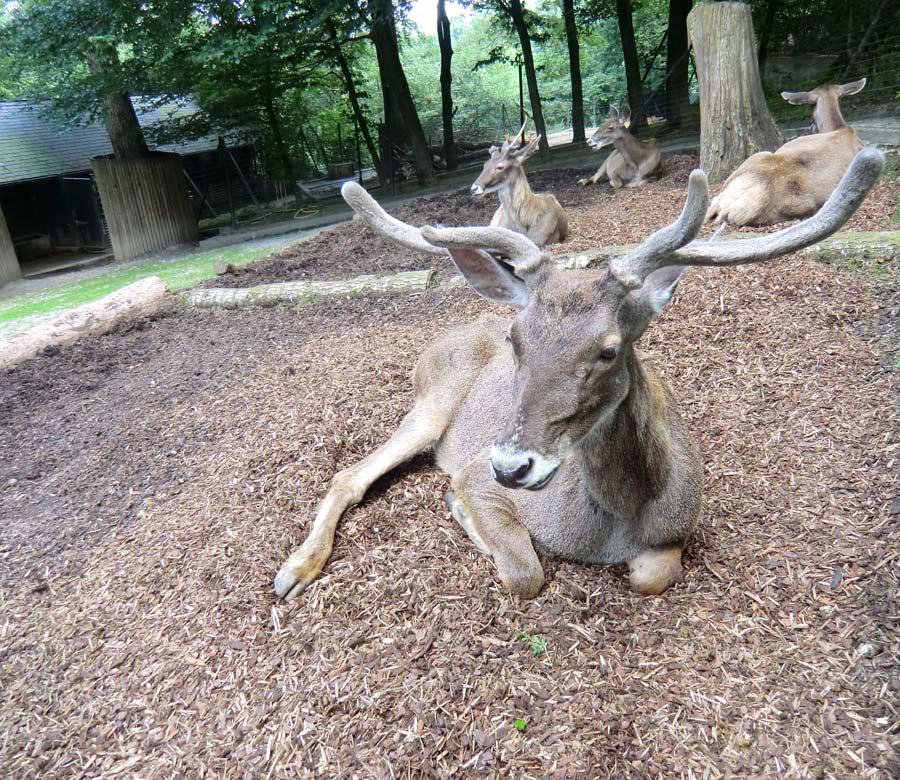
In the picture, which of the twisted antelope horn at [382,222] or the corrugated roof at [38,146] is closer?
the twisted antelope horn at [382,222]

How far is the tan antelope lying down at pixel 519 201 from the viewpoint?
9984 mm

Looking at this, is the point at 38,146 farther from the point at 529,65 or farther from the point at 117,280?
the point at 529,65

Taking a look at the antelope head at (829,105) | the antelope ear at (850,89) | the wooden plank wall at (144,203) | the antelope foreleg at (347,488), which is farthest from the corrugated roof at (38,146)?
the antelope foreleg at (347,488)

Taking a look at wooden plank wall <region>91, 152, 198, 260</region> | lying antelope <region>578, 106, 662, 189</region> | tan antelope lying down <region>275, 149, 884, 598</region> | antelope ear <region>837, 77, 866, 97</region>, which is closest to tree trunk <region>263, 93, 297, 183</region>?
wooden plank wall <region>91, 152, 198, 260</region>

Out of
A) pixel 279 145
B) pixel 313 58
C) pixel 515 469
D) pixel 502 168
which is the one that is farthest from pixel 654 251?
pixel 279 145

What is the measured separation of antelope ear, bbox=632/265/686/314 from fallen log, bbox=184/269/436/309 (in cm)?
534

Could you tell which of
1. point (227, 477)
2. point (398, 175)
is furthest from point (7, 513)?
point (398, 175)

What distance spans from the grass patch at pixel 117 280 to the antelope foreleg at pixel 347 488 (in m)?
6.77

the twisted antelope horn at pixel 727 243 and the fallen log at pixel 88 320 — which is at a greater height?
the twisted antelope horn at pixel 727 243

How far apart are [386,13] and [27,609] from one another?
51.0ft

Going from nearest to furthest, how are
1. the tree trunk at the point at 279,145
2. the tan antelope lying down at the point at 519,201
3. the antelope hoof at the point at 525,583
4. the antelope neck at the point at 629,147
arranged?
the antelope hoof at the point at 525,583
the tan antelope lying down at the point at 519,201
the antelope neck at the point at 629,147
the tree trunk at the point at 279,145

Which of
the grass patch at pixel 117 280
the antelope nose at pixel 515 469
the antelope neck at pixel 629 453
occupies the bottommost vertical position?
the antelope neck at pixel 629 453

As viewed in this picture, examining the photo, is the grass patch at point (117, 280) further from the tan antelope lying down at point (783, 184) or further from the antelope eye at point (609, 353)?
the antelope eye at point (609, 353)

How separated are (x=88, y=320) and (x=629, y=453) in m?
7.94
